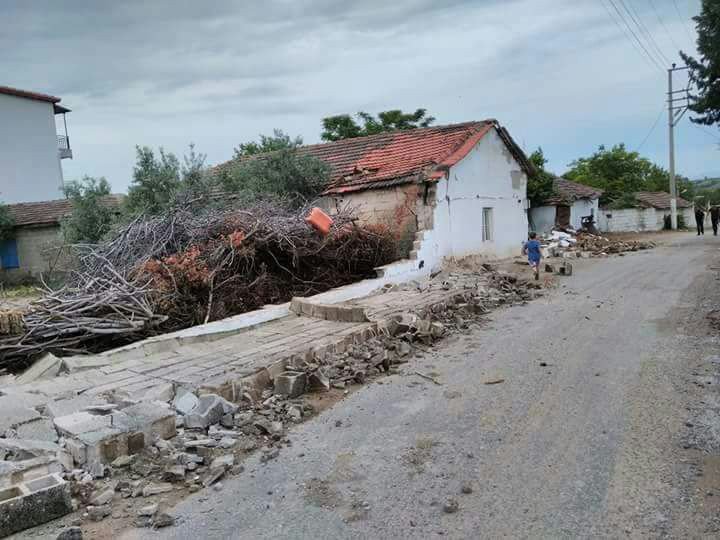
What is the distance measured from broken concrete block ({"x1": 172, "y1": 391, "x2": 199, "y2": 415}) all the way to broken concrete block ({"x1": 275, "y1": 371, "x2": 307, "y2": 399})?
856 mm

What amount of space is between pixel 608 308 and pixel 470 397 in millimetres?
5137

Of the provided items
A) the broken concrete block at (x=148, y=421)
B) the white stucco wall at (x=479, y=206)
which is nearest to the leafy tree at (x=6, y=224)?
the white stucco wall at (x=479, y=206)

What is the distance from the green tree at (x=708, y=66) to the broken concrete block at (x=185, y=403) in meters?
19.2

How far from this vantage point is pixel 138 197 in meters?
13.2

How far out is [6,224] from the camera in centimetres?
2091

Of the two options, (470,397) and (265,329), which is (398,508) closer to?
(470,397)

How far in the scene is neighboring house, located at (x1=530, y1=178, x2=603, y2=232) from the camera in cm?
2859

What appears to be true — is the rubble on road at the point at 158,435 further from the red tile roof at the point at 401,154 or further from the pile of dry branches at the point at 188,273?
the red tile roof at the point at 401,154

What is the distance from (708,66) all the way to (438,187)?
15.6m

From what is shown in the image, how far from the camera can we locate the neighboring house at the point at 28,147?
2975 cm

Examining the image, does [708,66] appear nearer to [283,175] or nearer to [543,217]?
→ [543,217]

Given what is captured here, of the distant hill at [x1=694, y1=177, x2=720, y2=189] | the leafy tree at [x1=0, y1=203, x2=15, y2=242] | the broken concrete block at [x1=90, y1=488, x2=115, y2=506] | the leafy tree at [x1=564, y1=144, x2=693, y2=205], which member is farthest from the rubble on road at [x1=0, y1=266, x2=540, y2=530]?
the distant hill at [x1=694, y1=177, x2=720, y2=189]

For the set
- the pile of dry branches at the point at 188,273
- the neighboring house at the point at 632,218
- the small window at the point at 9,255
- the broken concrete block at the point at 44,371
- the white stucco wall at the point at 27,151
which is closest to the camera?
the broken concrete block at the point at 44,371

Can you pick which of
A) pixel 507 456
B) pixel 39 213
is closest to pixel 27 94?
pixel 39 213
